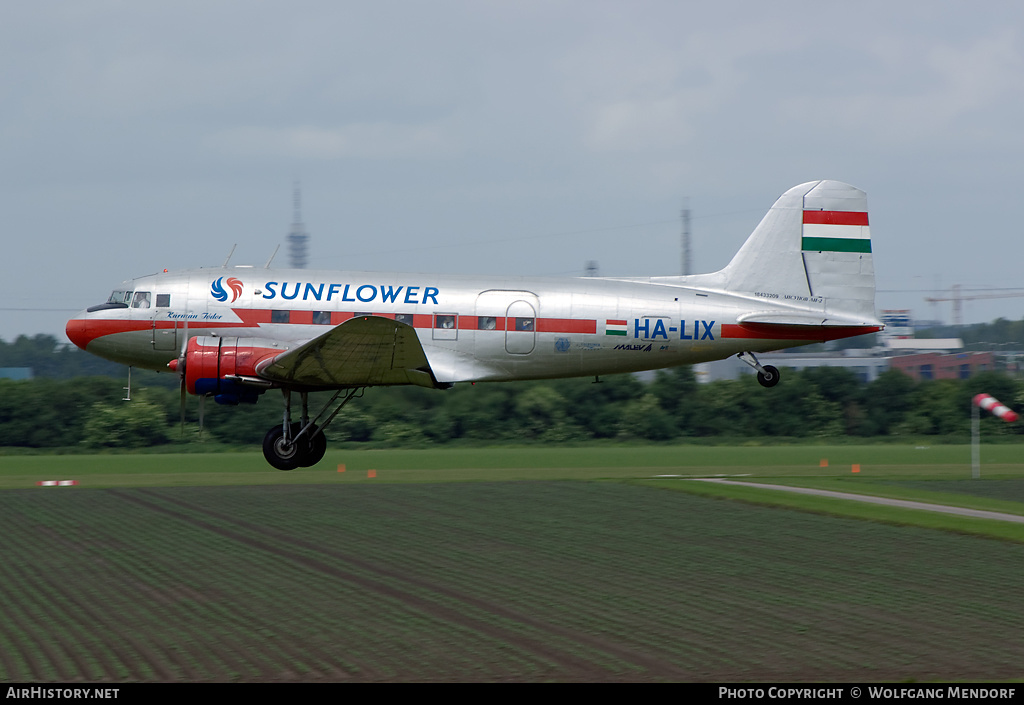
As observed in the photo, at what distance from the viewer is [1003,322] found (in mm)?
140000

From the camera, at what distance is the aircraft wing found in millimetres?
19750

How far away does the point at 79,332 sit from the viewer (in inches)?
904

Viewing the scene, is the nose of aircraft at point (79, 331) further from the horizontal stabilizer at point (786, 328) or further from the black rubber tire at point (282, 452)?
the horizontal stabilizer at point (786, 328)

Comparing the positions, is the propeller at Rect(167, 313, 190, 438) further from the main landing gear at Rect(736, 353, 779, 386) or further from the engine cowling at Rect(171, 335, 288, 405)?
the main landing gear at Rect(736, 353, 779, 386)

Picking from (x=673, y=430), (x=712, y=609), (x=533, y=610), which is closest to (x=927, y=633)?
(x=712, y=609)

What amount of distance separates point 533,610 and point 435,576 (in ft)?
12.5

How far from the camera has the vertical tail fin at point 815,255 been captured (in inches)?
934

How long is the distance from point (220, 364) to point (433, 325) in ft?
14.6

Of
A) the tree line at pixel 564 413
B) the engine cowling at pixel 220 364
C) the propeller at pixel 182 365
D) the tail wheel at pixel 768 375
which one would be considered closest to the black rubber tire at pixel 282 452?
the engine cowling at pixel 220 364

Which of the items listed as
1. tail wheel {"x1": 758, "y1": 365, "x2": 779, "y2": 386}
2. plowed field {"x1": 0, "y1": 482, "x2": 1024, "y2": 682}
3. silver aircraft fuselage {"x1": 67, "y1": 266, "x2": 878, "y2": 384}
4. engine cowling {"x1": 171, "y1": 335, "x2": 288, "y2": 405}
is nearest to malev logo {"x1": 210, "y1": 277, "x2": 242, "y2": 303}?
silver aircraft fuselage {"x1": 67, "y1": 266, "x2": 878, "y2": 384}

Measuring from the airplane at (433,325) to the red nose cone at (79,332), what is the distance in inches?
1.1

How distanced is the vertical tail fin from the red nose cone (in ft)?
46.5

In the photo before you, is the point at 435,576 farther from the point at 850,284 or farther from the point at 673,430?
the point at 673,430

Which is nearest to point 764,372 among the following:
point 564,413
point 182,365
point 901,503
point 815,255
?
point 815,255
